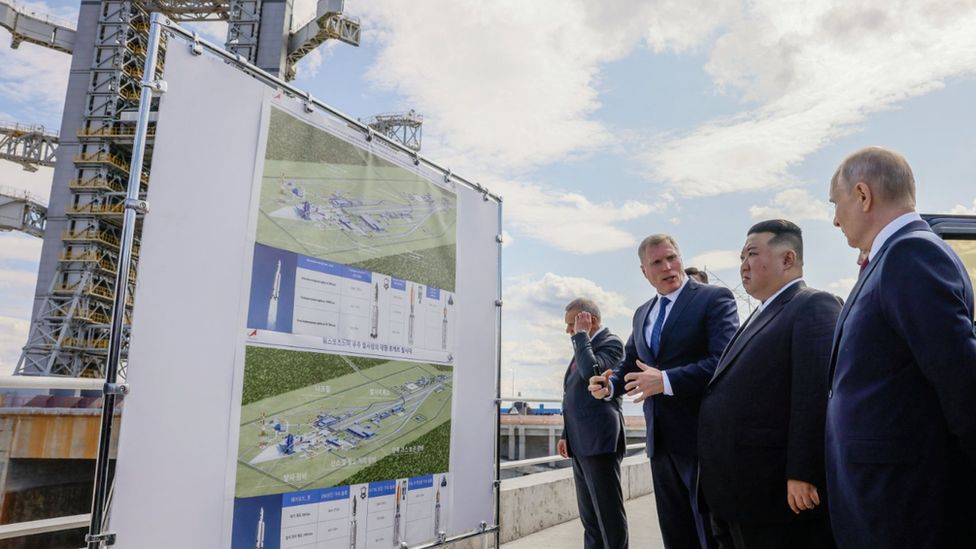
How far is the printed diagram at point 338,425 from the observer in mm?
2604

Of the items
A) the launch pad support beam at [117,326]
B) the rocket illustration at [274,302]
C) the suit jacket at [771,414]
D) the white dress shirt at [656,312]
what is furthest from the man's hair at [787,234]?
the launch pad support beam at [117,326]

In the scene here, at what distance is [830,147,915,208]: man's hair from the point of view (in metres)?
1.79

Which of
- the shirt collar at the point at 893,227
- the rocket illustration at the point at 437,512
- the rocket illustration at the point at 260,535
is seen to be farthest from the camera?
the rocket illustration at the point at 437,512

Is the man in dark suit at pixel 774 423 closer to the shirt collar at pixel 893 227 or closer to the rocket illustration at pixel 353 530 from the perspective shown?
the shirt collar at pixel 893 227

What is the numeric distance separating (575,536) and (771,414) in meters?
3.39

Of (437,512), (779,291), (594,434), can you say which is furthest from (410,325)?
(779,291)

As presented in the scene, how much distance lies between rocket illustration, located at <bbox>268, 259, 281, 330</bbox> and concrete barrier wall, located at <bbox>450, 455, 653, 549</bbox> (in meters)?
2.05

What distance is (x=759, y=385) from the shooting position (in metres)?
2.22

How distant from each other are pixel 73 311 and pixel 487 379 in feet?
116

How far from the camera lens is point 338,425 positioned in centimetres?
299

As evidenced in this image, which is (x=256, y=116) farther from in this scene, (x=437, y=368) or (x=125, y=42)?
(x=125, y=42)

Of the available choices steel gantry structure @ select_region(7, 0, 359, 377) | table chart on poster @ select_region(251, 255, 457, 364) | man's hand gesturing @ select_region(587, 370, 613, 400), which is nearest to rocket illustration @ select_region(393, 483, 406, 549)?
table chart on poster @ select_region(251, 255, 457, 364)

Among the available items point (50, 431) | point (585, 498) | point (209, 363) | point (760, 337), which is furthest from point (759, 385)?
point (50, 431)

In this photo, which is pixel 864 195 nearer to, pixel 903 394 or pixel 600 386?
pixel 903 394
